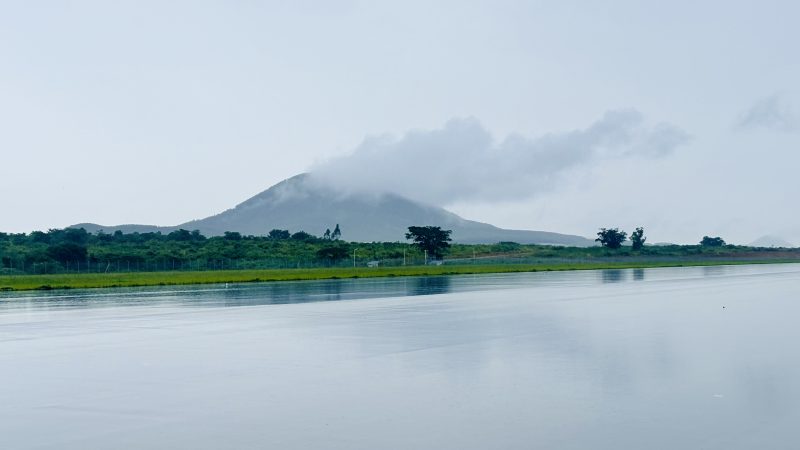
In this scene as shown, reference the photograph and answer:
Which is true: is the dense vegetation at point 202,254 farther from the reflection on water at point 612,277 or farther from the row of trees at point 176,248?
the reflection on water at point 612,277

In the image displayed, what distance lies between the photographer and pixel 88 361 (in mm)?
16531

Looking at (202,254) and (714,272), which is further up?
(202,254)

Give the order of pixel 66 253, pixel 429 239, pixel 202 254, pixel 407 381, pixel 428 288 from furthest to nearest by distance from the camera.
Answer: pixel 429 239 < pixel 202 254 < pixel 66 253 < pixel 428 288 < pixel 407 381

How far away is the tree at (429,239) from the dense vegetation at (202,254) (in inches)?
74.3

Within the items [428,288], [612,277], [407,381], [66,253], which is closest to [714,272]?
[612,277]

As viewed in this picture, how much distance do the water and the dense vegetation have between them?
64.5 metres

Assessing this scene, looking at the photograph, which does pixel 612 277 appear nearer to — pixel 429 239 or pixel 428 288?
pixel 428 288

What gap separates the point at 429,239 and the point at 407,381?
126 m

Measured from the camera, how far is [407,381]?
1338 centimetres

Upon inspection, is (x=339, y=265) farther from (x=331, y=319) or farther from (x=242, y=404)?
(x=242, y=404)

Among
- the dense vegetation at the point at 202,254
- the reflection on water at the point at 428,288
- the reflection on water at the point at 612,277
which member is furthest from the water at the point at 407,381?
the dense vegetation at the point at 202,254

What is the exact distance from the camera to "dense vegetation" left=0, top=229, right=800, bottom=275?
93000 millimetres

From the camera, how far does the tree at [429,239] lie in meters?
Answer: 139

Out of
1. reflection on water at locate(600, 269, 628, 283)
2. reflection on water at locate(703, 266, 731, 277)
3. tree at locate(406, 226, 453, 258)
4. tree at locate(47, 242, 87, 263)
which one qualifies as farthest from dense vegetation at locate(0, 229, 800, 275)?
reflection on water at locate(600, 269, 628, 283)
